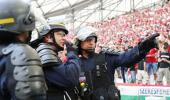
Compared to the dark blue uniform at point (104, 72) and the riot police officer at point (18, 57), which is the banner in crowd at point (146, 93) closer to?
the dark blue uniform at point (104, 72)

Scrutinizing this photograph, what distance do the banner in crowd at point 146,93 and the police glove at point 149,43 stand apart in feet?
14.9

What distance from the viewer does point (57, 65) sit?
373cm

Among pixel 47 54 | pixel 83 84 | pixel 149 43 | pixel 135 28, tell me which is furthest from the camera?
pixel 135 28

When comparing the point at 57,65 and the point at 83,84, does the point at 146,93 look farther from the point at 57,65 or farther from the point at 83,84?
the point at 57,65

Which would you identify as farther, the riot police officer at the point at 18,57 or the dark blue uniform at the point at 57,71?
the dark blue uniform at the point at 57,71

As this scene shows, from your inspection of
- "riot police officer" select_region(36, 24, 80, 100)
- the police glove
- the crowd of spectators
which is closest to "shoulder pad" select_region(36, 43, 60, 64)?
"riot police officer" select_region(36, 24, 80, 100)

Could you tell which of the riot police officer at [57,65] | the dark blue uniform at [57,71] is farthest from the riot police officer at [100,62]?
the dark blue uniform at [57,71]

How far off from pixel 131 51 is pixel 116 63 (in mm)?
211

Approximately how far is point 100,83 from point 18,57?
7.53 ft

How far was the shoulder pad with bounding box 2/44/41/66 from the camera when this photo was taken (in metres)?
2.64

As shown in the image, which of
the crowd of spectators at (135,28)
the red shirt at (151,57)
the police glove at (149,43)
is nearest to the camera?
the police glove at (149,43)

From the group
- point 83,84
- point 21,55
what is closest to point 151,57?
point 83,84

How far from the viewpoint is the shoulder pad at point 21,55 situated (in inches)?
104

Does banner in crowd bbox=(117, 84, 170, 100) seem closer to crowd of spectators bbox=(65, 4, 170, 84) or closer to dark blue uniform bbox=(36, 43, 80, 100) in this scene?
crowd of spectators bbox=(65, 4, 170, 84)
